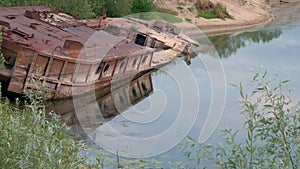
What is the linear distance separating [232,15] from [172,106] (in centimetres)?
2631

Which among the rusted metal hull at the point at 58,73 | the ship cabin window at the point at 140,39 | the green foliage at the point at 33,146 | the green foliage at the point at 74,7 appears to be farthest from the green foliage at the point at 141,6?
the green foliage at the point at 33,146

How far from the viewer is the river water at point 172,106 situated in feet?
49.9

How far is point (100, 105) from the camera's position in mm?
19406

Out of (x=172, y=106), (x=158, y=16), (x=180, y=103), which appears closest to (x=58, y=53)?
(x=172, y=106)

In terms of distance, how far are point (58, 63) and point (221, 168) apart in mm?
12841

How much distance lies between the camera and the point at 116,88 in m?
21.8

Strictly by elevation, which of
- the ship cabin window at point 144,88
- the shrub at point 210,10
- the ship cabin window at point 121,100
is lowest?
the ship cabin window at point 144,88

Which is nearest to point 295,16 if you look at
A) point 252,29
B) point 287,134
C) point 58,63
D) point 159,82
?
point 252,29

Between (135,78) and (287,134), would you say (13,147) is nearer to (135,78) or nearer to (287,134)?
(287,134)

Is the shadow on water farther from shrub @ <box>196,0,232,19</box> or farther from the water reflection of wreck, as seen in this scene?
the water reflection of wreck

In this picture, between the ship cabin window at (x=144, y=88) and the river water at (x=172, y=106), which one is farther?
the ship cabin window at (x=144, y=88)

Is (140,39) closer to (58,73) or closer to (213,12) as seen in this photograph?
(58,73)

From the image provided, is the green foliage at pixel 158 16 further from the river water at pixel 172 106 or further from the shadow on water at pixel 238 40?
the river water at pixel 172 106

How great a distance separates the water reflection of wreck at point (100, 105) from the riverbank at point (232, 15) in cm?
1515
